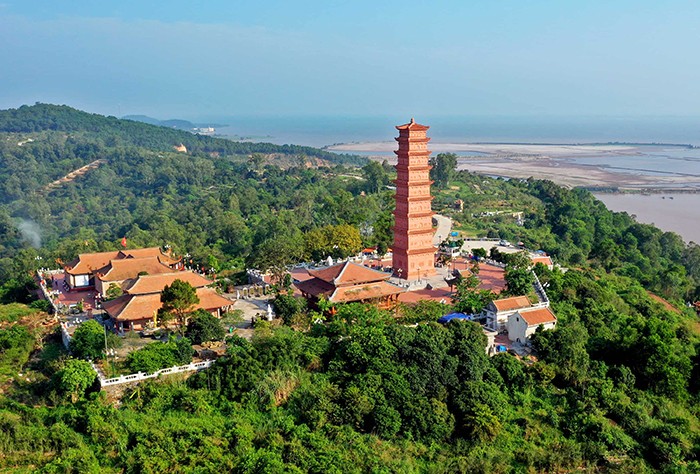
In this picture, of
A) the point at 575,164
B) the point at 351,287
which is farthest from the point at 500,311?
the point at 575,164

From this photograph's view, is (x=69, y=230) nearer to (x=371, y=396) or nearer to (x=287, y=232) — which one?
(x=287, y=232)

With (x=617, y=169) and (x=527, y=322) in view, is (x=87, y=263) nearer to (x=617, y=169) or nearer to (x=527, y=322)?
(x=527, y=322)

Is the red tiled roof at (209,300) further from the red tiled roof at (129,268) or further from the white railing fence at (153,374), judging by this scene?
the white railing fence at (153,374)

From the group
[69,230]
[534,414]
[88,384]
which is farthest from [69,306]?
[69,230]

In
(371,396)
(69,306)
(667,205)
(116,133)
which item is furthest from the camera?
(116,133)

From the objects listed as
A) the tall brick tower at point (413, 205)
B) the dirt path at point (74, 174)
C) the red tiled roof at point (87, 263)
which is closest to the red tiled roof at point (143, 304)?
the red tiled roof at point (87, 263)

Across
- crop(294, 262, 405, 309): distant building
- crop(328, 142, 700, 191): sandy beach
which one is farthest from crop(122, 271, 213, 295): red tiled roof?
crop(328, 142, 700, 191): sandy beach
